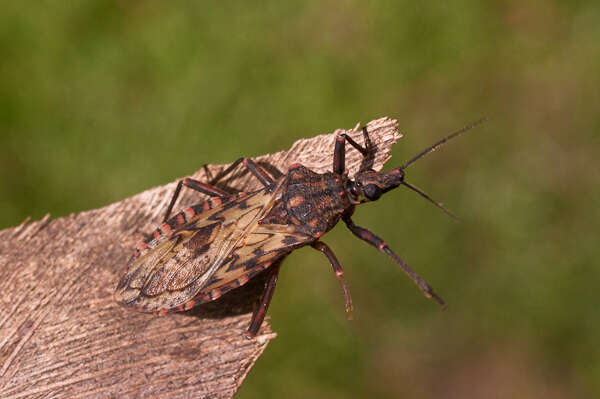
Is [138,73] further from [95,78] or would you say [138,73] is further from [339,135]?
[339,135]

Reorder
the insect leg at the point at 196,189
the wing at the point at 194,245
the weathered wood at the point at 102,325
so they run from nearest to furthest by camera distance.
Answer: the weathered wood at the point at 102,325 → the wing at the point at 194,245 → the insect leg at the point at 196,189

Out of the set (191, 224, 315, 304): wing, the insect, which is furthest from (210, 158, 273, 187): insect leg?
(191, 224, 315, 304): wing

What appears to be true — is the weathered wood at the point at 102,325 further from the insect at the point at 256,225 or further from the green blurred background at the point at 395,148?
the green blurred background at the point at 395,148

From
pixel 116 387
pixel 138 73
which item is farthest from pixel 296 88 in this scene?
pixel 116 387

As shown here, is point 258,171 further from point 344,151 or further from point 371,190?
point 371,190

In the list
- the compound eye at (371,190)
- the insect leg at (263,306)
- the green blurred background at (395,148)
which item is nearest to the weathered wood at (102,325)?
the insect leg at (263,306)

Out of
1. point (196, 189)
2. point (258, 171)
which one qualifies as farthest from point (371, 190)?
point (196, 189)
